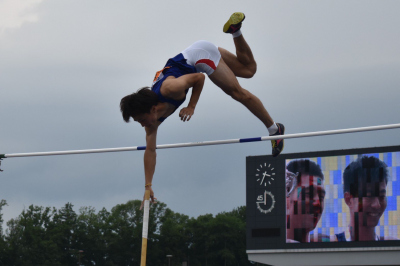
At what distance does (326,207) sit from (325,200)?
415 mm

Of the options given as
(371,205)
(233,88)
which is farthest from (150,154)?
(371,205)

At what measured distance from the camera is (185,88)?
7.80 m

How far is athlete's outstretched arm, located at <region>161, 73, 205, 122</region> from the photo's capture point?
7.73m

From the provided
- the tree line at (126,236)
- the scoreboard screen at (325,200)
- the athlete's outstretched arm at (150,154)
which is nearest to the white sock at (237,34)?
the athlete's outstretched arm at (150,154)

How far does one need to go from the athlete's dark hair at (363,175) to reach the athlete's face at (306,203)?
1622 millimetres

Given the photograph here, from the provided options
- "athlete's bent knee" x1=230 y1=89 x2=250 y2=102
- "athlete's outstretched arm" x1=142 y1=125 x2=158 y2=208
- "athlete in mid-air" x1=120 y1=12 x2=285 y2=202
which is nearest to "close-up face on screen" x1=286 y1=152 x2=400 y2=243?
"athlete in mid-air" x1=120 y1=12 x2=285 y2=202

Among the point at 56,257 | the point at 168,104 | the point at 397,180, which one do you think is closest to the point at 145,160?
the point at 168,104

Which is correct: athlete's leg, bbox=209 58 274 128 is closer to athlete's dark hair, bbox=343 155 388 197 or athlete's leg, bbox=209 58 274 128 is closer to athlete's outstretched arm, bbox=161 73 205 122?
athlete's outstretched arm, bbox=161 73 205 122

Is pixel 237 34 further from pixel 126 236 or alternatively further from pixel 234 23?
pixel 126 236

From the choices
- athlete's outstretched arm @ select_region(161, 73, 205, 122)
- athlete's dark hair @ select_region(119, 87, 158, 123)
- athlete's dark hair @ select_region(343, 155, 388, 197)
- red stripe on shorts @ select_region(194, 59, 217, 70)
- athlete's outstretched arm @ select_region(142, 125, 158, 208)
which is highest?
athlete's dark hair @ select_region(343, 155, 388, 197)

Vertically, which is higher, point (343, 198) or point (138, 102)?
point (343, 198)

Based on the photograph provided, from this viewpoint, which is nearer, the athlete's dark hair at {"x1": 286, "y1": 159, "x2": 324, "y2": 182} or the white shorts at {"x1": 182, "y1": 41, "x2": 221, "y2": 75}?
the white shorts at {"x1": 182, "y1": 41, "x2": 221, "y2": 75}

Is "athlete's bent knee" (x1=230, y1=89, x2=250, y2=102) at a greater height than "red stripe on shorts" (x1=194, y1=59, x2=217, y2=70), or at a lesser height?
lesser

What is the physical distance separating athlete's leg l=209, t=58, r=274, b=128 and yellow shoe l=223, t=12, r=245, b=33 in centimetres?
42
